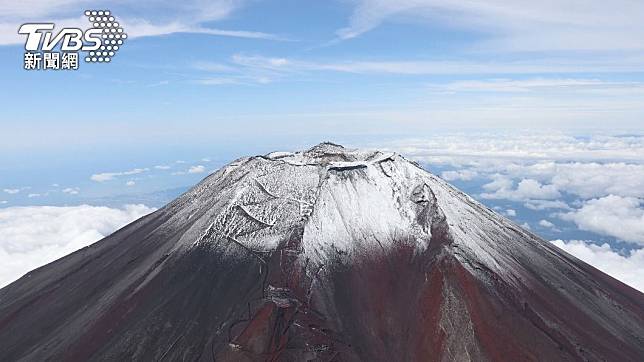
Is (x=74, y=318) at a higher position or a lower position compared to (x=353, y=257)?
lower

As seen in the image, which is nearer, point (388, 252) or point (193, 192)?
point (388, 252)

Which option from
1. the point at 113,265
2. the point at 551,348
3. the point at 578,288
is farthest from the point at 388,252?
the point at 113,265

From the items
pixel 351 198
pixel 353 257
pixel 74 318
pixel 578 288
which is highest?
pixel 351 198

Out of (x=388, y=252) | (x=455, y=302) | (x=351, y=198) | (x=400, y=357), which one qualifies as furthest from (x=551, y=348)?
(x=351, y=198)

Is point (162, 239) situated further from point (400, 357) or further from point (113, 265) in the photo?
point (400, 357)

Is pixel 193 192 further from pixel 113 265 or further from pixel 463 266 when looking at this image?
pixel 463 266

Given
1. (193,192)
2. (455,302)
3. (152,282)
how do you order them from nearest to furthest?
(455,302)
(152,282)
(193,192)

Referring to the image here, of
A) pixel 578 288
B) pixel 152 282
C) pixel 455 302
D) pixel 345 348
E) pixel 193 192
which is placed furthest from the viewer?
pixel 193 192
